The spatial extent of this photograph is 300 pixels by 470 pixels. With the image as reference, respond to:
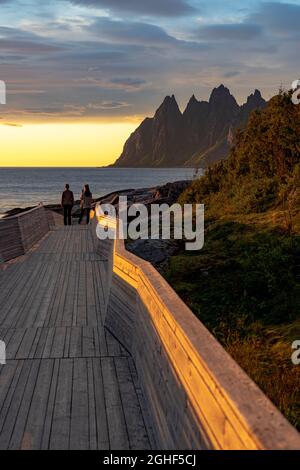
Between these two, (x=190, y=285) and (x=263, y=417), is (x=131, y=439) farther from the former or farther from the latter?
(x=190, y=285)

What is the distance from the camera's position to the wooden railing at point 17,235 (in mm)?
16734

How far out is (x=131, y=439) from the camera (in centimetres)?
549

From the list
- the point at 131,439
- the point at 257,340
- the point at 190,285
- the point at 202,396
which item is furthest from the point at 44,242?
the point at 202,396

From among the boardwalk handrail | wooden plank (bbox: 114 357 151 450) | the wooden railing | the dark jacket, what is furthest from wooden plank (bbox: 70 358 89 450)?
the dark jacket

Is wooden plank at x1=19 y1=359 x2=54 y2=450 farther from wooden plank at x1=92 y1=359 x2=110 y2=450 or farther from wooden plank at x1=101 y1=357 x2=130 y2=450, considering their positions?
wooden plank at x1=101 y1=357 x2=130 y2=450

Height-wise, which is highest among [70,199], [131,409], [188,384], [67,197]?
[67,197]

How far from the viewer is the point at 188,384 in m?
4.40

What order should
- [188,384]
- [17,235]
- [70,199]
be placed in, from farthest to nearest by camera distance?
[70,199] < [17,235] < [188,384]

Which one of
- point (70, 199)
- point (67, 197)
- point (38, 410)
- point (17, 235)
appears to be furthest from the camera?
point (70, 199)

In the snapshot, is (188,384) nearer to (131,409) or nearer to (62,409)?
(131,409)

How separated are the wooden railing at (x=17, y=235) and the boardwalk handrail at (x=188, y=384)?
30.6 ft

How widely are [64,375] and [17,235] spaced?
1134 cm

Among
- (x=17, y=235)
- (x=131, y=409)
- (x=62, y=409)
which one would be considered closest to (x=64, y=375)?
(x=62, y=409)
